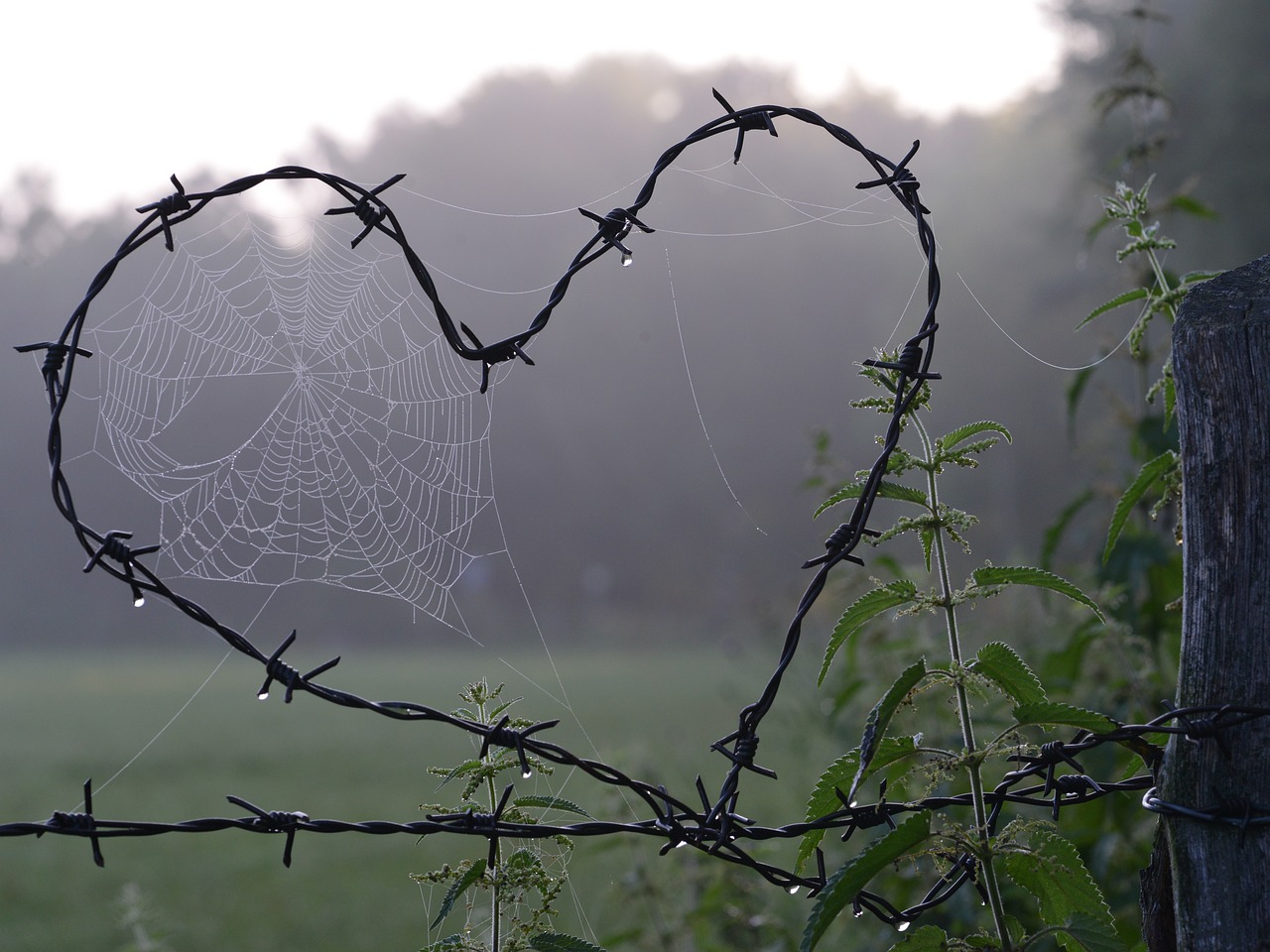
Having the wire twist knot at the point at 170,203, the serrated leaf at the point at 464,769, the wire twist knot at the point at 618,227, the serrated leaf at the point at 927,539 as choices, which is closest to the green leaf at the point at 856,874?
the serrated leaf at the point at 927,539

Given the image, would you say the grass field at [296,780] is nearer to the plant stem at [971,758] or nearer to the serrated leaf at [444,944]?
the serrated leaf at [444,944]

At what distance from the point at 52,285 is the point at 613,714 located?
9.99 meters

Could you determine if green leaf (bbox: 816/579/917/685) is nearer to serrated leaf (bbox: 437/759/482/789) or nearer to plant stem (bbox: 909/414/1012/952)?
plant stem (bbox: 909/414/1012/952)

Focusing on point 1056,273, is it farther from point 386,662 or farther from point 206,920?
point 206,920

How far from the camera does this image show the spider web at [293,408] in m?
2.92

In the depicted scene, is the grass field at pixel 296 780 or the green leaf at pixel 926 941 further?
the grass field at pixel 296 780

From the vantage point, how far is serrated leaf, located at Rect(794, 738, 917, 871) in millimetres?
1272

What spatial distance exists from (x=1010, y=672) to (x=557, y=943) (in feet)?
2.16

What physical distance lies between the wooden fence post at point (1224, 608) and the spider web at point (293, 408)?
54.2 inches

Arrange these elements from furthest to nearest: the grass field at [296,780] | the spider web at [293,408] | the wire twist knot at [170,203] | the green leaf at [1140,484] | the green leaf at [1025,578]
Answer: the grass field at [296,780]
the spider web at [293,408]
the green leaf at [1140,484]
the wire twist knot at [170,203]
the green leaf at [1025,578]

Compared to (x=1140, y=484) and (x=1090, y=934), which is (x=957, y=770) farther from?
(x=1140, y=484)

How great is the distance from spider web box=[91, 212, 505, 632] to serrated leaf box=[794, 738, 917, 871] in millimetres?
1062

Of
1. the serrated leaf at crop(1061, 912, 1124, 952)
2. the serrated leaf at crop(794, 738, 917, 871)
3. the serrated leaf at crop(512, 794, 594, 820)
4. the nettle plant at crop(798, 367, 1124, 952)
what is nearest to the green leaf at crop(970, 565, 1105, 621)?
the nettle plant at crop(798, 367, 1124, 952)

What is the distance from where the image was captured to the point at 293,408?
7.99m
